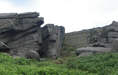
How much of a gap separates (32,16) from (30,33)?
2.70 metres

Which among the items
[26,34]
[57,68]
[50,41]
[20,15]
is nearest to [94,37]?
[50,41]

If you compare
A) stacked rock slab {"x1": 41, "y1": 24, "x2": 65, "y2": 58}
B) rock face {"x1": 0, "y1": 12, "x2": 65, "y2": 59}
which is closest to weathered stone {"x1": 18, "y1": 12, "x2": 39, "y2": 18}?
rock face {"x1": 0, "y1": 12, "x2": 65, "y2": 59}

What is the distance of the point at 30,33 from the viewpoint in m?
31.6

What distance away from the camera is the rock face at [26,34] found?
97.5ft

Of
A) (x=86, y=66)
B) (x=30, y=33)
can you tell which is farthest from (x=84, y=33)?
(x=86, y=66)

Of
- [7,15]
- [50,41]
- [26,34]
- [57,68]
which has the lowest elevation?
[57,68]

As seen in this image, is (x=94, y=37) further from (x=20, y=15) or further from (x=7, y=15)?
(x=7, y=15)

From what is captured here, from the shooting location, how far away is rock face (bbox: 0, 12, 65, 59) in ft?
97.5

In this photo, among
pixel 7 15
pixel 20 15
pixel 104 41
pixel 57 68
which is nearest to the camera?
pixel 57 68

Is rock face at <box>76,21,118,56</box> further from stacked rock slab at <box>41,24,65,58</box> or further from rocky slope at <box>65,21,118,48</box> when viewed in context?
stacked rock slab at <box>41,24,65,58</box>

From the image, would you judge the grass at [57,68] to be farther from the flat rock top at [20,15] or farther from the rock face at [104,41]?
the flat rock top at [20,15]

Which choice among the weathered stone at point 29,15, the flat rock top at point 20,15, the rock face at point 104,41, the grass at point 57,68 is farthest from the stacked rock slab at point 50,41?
the grass at point 57,68

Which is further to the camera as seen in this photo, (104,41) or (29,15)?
(29,15)

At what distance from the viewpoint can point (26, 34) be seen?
31406 millimetres
